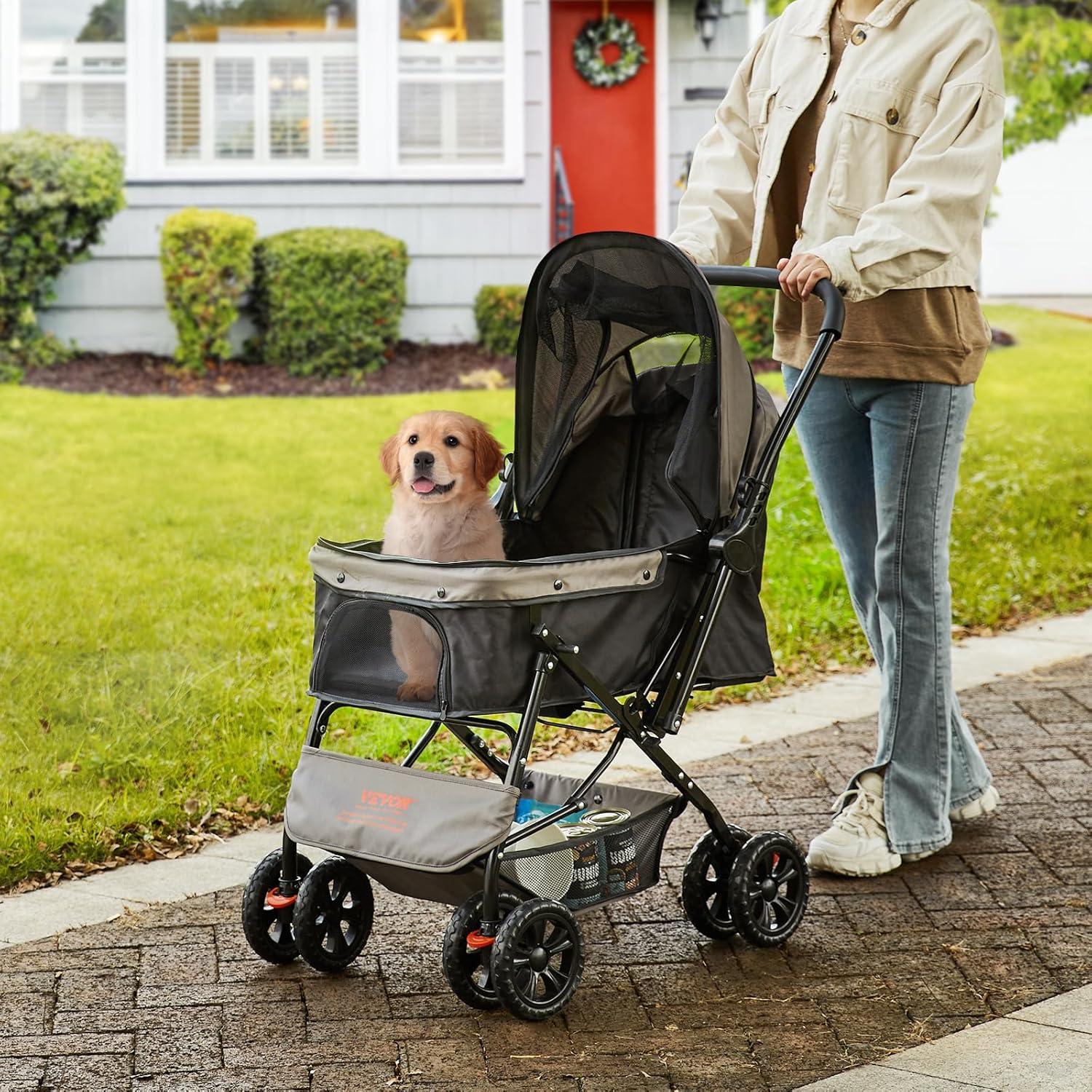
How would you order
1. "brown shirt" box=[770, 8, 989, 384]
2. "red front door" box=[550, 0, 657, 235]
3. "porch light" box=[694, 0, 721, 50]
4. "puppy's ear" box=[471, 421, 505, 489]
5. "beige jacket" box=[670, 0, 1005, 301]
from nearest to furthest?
"beige jacket" box=[670, 0, 1005, 301]
"puppy's ear" box=[471, 421, 505, 489]
"brown shirt" box=[770, 8, 989, 384]
"porch light" box=[694, 0, 721, 50]
"red front door" box=[550, 0, 657, 235]

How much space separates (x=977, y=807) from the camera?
13.1 ft

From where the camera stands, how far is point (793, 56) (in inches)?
138

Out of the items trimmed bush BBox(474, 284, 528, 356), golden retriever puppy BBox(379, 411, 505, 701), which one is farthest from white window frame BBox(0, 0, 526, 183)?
golden retriever puppy BBox(379, 411, 505, 701)

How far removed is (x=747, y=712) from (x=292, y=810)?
250cm

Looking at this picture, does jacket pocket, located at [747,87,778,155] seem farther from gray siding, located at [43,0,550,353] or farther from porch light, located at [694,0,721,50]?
porch light, located at [694,0,721,50]

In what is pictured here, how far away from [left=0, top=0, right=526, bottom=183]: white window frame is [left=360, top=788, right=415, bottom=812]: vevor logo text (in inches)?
376

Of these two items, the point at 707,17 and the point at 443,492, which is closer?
the point at 443,492

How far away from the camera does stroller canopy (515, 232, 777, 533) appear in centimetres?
307

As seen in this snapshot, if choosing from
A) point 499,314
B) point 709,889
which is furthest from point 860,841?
point 499,314

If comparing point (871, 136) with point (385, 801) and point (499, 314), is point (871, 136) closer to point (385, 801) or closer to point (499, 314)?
point (385, 801)

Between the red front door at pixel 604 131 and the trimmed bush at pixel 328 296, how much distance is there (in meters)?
2.06

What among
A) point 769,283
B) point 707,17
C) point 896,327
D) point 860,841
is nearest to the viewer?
point 769,283

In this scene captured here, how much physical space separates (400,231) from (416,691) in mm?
9510

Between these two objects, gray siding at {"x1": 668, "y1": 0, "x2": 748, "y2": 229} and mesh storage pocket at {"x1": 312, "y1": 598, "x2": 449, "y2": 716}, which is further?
gray siding at {"x1": 668, "y1": 0, "x2": 748, "y2": 229}
